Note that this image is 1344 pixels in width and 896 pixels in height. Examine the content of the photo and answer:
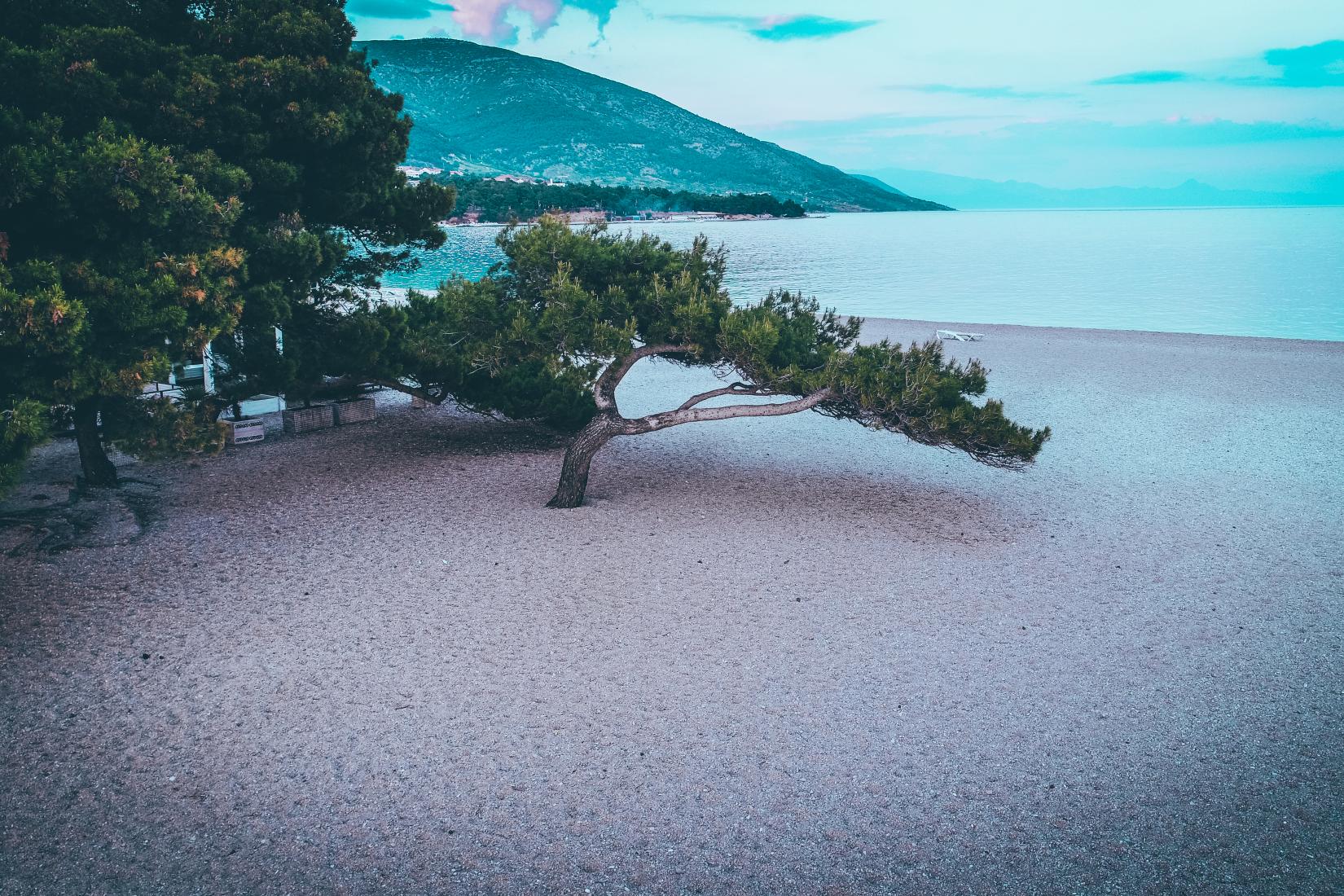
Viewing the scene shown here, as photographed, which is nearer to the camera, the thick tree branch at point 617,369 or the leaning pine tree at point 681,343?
the leaning pine tree at point 681,343

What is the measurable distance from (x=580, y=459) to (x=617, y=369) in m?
1.07

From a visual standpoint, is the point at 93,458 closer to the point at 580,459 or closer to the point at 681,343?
the point at 580,459

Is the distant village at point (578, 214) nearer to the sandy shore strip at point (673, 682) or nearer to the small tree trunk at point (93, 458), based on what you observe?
the small tree trunk at point (93, 458)

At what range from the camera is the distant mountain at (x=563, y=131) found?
431 feet

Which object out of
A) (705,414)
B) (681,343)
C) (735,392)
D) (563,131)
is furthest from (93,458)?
(563,131)

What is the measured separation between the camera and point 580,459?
9133 mm

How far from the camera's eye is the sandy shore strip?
392cm

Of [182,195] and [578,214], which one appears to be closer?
[182,195]

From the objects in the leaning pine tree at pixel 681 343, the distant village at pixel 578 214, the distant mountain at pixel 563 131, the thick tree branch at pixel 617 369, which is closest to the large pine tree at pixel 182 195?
the leaning pine tree at pixel 681 343

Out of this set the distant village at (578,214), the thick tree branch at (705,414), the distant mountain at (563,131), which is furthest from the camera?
the distant mountain at (563,131)

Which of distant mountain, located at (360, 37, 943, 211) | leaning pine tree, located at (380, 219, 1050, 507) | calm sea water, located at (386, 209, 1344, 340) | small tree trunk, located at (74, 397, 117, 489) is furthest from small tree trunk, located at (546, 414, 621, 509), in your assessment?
distant mountain, located at (360, 37, 943, 211)

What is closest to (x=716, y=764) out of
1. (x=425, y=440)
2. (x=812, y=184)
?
(x=425, y=440)

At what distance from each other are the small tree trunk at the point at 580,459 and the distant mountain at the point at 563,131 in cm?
11226

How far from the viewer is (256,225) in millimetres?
9023
